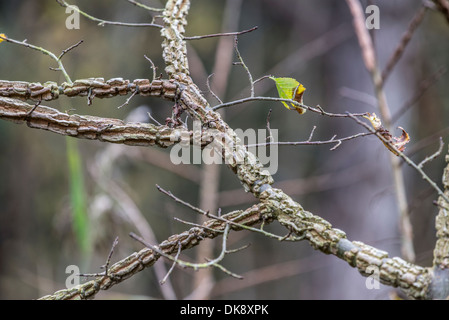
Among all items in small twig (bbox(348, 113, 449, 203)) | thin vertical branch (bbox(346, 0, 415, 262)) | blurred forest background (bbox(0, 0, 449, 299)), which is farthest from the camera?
blurred forest background (bbox(0, 0, 449, 299))

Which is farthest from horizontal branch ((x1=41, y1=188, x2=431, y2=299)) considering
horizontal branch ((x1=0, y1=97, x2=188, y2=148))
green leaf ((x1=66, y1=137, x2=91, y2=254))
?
green leaf ((x1=66, y1=137, x2=91, y2=254))

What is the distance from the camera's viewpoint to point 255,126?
319cm

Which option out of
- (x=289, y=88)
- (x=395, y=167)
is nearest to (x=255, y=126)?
(x=395, y=167)

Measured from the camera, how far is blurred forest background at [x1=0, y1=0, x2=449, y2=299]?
2123mm

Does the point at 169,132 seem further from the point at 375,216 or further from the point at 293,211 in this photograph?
the point at 375,216

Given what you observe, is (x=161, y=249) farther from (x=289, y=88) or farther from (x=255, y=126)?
(x=255, y=126)

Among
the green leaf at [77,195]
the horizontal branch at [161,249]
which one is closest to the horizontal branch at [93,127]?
the horizontal branch at [161,249]

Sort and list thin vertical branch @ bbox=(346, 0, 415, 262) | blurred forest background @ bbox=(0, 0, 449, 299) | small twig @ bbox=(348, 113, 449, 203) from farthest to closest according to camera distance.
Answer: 1. blurred forest background @ bbox=(0, 0, 449, 299)
2. thin vertical branch @ bbox=(346, 0, 415, 262)
3. small twig @ bbox=(348, 113, 449, 203)

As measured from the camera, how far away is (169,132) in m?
0.57

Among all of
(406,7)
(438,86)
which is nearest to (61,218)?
(406,7)

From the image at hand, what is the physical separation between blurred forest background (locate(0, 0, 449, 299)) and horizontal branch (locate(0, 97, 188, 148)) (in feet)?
4.17

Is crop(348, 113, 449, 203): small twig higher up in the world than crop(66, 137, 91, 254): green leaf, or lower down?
lower down

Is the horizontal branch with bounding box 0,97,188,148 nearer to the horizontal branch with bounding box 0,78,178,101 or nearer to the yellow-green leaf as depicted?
the horizontal branch with bounding box 0,78,178,101

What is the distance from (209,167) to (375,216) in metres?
0.92
